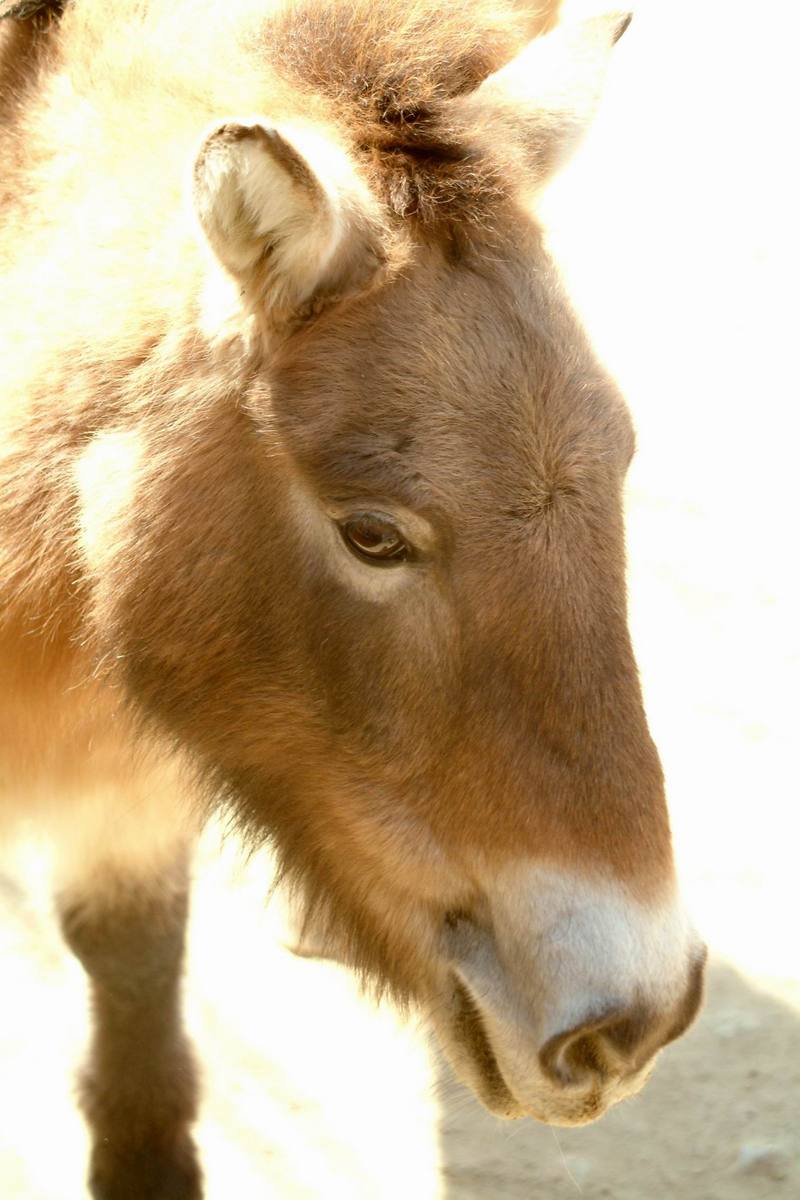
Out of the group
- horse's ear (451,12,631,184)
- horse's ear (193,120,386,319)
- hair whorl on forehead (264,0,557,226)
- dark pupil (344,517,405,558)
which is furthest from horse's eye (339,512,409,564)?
horse's ear (451,12,631,184)

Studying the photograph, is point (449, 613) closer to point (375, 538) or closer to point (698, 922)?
point (375, 538)

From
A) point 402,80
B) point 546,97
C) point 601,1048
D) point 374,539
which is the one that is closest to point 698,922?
point 601,1048

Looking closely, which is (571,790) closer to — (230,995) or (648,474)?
(230,995)

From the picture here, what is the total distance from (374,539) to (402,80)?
3.10 feet

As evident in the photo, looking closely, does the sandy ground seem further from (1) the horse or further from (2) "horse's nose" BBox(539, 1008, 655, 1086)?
(2) "horse's nose" BBox(539, 1008, 655, 1086)

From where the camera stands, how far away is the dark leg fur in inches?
166

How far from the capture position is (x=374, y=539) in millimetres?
2688

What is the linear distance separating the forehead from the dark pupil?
0.19ft

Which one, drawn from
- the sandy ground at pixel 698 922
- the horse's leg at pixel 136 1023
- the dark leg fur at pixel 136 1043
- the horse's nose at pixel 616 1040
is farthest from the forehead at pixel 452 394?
the dark leg fur at pixel 136 1043

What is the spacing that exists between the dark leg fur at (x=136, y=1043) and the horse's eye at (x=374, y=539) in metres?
1.93

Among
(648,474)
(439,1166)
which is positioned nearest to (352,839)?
(439,1166)

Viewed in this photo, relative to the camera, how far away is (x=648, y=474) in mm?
6797

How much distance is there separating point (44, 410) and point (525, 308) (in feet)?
3.33

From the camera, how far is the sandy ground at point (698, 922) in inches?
168
